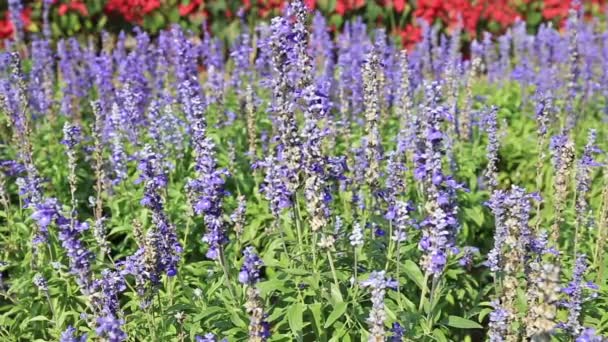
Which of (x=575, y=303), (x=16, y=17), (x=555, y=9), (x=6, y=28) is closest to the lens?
(x=575, y=303)

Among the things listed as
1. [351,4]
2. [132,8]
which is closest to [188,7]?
[132,8]

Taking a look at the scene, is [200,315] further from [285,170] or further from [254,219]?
[254,219]

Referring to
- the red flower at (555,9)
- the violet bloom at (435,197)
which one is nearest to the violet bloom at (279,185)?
the violet bloom at (435,197)

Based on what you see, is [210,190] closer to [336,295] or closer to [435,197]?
[336,295]

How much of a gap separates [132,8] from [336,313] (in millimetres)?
9839

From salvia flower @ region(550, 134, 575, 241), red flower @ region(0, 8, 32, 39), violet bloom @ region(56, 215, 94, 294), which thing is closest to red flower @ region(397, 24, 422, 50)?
red flower @ region(0, 8, 32, 39)

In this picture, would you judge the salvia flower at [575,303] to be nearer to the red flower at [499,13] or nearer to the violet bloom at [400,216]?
the violet bloom at [400,216]

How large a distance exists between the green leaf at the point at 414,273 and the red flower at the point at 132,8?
921cm

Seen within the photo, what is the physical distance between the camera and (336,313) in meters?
3.88

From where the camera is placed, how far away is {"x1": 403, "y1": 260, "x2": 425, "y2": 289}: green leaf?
4271 millimetres

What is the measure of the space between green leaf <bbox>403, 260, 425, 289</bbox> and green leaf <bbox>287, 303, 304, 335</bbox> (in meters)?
0.67

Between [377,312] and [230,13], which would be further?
[230,13]

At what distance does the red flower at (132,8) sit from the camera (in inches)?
489

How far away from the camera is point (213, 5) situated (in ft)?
41.4
